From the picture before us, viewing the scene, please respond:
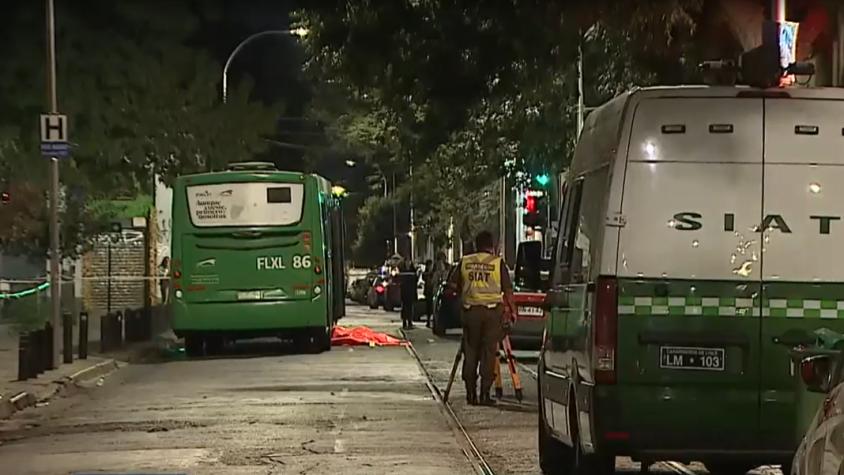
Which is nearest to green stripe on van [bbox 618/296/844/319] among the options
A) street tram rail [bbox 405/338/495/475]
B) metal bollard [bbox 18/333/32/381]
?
street tram rail [bbox 405/338/495/475]

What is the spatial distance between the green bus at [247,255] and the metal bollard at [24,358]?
5.54 m

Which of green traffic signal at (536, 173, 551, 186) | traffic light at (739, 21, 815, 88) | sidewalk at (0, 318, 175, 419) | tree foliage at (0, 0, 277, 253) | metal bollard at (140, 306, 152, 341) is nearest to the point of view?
traffic light at (739, 21, 815, 88)

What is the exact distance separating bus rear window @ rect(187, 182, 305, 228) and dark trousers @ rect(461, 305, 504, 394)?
31.8ft

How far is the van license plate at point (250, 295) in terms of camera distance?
24.9m

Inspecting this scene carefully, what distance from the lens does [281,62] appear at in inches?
1978

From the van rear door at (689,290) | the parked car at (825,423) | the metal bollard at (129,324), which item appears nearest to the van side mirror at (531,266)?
the van rear door at (689,290)

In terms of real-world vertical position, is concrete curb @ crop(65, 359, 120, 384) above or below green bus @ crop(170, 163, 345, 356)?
below

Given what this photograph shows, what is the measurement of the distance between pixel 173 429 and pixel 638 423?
652 cm

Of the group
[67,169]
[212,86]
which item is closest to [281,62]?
[212,86]

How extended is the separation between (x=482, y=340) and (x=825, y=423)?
9.63 m

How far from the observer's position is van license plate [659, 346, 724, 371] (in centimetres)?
845

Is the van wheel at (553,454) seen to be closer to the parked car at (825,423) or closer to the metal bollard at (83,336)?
the parked car at (825,423)

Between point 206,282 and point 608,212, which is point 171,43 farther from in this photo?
point 608,212

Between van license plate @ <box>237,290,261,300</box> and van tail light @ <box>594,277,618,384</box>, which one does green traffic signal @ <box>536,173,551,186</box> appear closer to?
van license plate @ <box>237,290,261,300</box>
